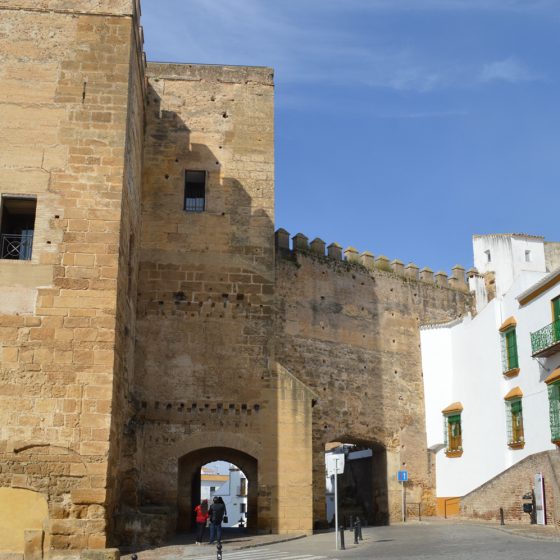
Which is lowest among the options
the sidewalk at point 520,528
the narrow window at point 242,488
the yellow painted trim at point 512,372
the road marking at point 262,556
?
the road marking at point 262,556

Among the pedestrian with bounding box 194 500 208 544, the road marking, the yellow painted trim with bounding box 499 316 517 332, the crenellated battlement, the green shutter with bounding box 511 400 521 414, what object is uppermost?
the crenellated battlement

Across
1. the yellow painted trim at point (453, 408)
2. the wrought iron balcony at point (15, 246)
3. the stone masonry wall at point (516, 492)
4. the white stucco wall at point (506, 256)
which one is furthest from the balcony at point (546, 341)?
the wrought iron balcony at point (15, 246)

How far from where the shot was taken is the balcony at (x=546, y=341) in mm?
17031

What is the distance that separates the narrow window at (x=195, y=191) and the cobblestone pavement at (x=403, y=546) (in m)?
6.88

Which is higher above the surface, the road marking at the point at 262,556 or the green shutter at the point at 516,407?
the green shutter at the point at 516,407

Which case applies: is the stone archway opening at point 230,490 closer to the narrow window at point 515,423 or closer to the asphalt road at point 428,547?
the narrow window at point 515,423

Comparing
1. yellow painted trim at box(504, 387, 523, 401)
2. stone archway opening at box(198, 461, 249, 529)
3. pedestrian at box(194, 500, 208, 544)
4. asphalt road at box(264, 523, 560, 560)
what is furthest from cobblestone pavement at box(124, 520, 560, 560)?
stone archway opening at box(198, 461, 249, 529)

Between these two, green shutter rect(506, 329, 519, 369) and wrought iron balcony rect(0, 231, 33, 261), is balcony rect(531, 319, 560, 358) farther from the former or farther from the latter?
wrought iron balcony rect(0, 231, 33, 261)

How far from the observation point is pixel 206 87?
17.5m

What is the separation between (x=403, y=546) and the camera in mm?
12719

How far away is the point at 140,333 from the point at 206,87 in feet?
19.1

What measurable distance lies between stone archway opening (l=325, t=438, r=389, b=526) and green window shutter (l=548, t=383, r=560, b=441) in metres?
4.80

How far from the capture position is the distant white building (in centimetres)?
4219

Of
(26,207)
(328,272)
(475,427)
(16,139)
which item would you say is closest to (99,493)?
(26,207)
